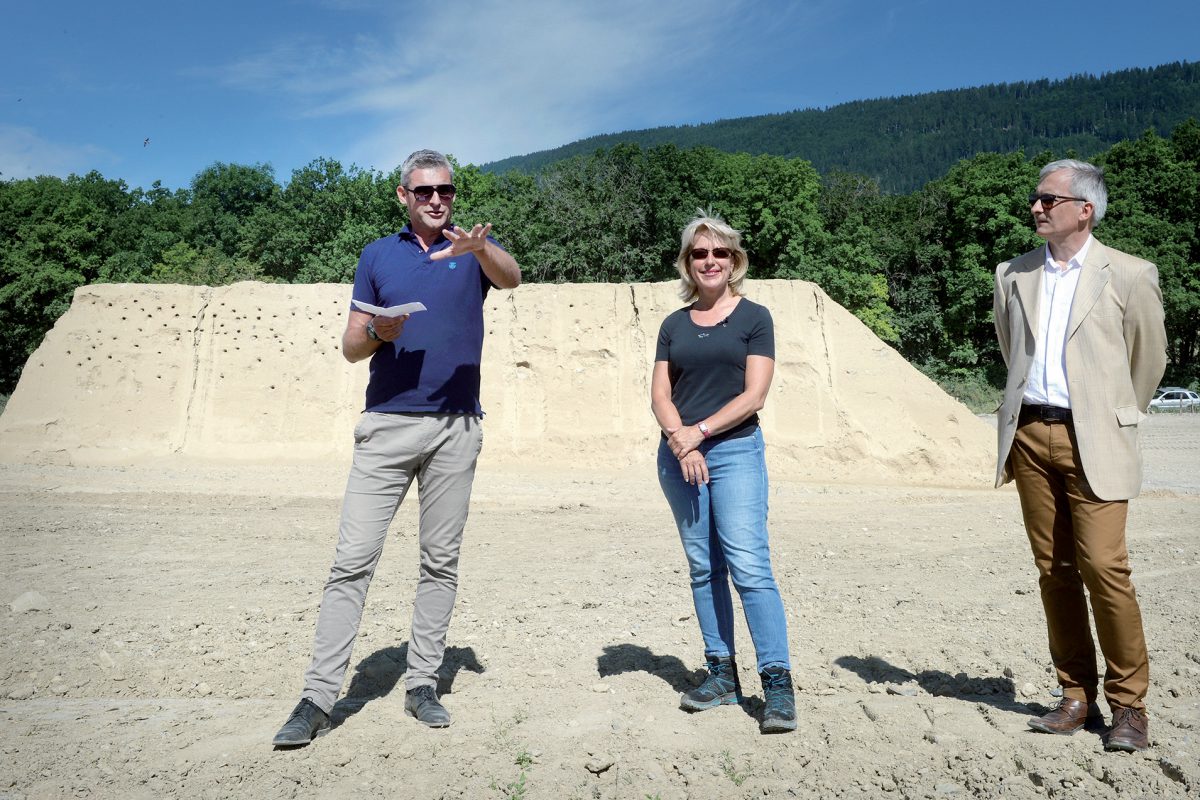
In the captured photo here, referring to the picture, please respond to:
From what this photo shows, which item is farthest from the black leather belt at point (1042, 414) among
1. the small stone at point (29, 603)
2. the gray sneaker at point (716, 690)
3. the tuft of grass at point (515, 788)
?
the small stone at point (29, 603)

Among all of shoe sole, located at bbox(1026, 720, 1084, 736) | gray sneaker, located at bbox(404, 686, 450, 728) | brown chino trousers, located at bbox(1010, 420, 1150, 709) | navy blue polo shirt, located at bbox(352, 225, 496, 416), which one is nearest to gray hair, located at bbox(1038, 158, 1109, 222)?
brown chino trousers, located at bbox(1010, 420, 1150, 709)

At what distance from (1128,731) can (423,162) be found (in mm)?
3659

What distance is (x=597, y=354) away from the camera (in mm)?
16172

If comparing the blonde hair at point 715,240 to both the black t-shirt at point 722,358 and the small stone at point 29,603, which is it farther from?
the small stone at point 29,603

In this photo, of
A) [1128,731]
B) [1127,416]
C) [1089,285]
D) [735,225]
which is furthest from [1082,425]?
[735,225]

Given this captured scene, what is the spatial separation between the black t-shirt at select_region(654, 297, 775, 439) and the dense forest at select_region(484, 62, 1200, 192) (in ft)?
406

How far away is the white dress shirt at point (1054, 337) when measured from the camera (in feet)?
12.1

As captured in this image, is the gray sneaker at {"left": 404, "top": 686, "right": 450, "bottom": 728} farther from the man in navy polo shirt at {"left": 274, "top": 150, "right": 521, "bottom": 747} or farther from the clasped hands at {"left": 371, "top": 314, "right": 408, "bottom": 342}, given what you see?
the clasped hands at {"left": 371, "top": 314, "right": 408, "bottom": 342}

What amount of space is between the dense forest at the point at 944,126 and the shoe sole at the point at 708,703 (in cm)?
12399

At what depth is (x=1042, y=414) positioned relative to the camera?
373 cm

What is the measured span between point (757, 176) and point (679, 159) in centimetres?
359

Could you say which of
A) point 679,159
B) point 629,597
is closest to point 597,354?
point 629,597

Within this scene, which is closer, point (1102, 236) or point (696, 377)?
point (696, 377)

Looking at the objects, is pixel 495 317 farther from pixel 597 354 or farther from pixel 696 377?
pixel 696 377
